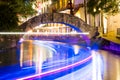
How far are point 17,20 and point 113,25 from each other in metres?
9.32

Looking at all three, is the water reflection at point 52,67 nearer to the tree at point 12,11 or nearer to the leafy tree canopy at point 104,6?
the tree at point 12,11

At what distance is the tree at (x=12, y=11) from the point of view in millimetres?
16094

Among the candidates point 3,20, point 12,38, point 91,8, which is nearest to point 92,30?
point 91,8

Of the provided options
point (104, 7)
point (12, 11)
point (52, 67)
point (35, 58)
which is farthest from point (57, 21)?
point (52, 67)

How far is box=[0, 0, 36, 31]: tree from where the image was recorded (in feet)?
52.8

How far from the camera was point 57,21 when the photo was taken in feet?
67.2

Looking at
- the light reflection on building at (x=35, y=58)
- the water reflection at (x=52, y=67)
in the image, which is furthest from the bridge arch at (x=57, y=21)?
the water reflection at (x=52, y=67)

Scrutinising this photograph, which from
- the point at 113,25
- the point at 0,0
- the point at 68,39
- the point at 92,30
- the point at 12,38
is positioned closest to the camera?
the point at 0,0

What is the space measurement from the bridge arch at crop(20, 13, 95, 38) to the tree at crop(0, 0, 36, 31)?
2.03 m

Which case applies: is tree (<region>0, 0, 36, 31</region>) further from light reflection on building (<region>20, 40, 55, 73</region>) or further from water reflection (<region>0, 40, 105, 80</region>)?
water reflection (<region>0, 40, 105, 80</region>)

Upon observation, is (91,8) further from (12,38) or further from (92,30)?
(12,38)

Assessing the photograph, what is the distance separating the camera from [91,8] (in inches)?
905

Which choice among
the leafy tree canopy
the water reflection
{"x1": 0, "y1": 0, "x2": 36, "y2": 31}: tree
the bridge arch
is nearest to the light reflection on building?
the water reflection

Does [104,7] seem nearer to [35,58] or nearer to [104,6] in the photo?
[104,6]
